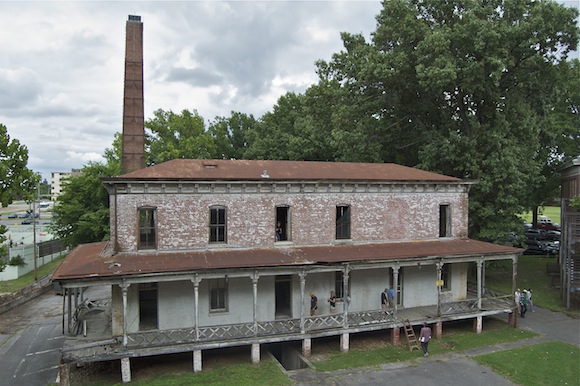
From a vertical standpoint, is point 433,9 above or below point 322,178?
above

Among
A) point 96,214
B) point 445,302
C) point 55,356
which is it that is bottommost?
point 55,356

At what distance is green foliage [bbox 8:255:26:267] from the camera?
3697 centimetres

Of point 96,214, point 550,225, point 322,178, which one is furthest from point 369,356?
point 550,225

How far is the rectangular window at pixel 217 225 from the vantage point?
19328 mm

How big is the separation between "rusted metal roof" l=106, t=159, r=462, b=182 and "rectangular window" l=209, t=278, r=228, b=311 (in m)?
4.85

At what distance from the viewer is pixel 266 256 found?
1878cm

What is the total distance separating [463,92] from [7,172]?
3147 cm

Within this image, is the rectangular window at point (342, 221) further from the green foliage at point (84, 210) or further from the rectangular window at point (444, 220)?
the green foliage at point (84, 210)

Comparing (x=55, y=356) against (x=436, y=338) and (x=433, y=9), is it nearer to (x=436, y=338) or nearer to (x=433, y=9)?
(x=436, y=338)

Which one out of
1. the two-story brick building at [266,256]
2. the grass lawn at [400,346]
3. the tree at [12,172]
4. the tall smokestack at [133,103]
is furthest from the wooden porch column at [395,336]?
the tree at [12,172]

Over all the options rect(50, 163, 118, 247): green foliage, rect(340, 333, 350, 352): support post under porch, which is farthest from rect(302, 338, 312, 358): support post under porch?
rect(50, 163, 118, 247): green foliage

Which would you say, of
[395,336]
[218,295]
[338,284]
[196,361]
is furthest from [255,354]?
[395,336]

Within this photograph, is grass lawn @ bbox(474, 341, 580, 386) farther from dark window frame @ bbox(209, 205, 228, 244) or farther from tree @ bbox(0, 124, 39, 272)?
tree @ bbox(0, 124, 39, 272)

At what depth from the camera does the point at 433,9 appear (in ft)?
101
